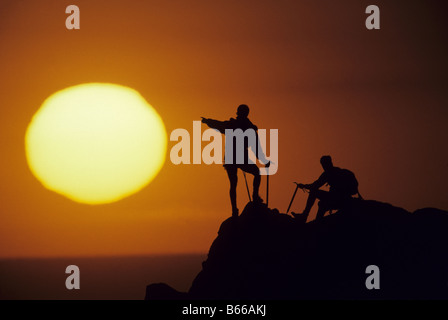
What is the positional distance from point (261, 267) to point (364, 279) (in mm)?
3820

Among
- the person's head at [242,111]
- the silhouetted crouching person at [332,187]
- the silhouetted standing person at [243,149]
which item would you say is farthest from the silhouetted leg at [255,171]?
the person's head at [242,111]

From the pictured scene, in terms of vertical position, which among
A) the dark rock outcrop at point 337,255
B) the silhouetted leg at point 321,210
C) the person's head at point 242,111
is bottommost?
the dark rock outcrop at point 337,255

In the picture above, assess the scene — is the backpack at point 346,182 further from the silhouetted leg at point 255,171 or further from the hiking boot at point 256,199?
the hiking boot at point 256,199

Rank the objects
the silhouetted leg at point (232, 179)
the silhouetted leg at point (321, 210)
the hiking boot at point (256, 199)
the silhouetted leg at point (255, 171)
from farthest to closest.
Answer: the hiking boot at point (256, 199) < the silhouetted leg at point (232, 179) < the silhouetted leg at point (255, 171) < the silhouetted leg at point (321, 210)

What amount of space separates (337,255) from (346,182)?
268 cm

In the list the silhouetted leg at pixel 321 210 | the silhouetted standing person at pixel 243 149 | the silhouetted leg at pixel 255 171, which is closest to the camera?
the silhouetted standing person at pixel 243 149

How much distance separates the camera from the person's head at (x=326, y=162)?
88.4ft

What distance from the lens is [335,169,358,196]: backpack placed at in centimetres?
2698

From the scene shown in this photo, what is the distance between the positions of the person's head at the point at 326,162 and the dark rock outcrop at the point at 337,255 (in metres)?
1.86

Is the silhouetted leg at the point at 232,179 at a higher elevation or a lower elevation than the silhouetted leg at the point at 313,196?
higher

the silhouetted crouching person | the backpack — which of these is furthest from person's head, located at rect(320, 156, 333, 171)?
the backpack

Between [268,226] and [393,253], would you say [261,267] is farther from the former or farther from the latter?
[393,253]

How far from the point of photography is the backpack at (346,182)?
27.0 metres

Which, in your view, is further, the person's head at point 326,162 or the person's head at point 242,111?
the person's head at point 242,111
